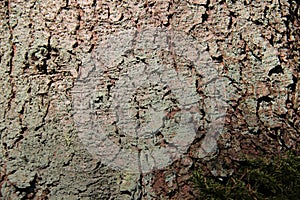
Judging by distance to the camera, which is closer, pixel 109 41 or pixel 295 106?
pixel 109 41

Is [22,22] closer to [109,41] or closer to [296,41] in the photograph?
[109,41]

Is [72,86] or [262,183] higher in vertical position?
[72,86]

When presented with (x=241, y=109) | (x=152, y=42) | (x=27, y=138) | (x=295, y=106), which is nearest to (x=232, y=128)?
(x=241, y=109)

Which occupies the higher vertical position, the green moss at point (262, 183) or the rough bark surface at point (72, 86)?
the rough bark surface at point (72, 86)

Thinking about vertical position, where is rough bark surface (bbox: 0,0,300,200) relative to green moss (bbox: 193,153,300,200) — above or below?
above
